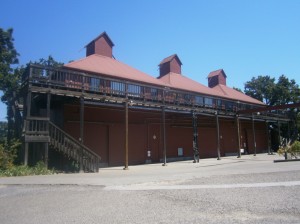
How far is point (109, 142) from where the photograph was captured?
67.6 feet

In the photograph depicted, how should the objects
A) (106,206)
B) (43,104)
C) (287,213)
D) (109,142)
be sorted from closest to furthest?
1. (287,213)
2. (106,206)
3. (43,104)
4. (109,142)

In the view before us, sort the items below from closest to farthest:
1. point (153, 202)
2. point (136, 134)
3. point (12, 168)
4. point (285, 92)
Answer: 1. point (153, 202)
2. point (12, 168)
3. point (136, 134)
4. point (285, 92)

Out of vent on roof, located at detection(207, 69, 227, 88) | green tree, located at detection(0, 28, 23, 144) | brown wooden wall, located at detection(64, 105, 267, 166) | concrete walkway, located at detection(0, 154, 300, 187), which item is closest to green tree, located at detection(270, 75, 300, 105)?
vent on roof, located at detection(207, 69, 227, 88)

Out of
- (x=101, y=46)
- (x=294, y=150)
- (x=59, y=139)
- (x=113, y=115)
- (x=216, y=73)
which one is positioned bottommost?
(x=294, y=150)

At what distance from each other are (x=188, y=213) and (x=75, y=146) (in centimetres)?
989

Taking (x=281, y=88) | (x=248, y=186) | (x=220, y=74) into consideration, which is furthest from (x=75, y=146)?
(x=281, y=88)

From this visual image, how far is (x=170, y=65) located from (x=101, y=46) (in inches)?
359

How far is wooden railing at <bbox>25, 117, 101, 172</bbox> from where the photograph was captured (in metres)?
13.8

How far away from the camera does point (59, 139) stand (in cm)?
1497

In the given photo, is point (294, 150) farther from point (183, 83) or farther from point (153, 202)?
point (153, 202)

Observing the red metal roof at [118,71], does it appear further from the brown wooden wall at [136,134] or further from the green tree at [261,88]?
the green tree at [261,88]

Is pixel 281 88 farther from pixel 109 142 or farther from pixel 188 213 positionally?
pixel 188 213

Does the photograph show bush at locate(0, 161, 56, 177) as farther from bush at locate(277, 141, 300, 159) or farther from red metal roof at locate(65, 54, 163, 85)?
bush at locate(277, 141, 300, 159)

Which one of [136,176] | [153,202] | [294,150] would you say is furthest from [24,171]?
[294,150]
